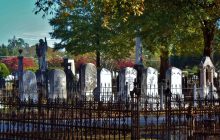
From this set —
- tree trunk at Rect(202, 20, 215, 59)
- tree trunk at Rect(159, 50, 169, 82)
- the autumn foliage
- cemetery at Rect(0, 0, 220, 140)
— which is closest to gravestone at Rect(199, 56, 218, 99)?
cemetery at Rect(0, 0, 220, 140)

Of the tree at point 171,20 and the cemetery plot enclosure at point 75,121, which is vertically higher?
the tree at point 171,20

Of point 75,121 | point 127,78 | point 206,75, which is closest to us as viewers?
point 75,121

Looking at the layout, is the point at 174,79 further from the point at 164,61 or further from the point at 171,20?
the point at 164,61

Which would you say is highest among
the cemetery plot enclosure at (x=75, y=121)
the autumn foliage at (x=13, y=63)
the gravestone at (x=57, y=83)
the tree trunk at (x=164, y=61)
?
the autumn foliage at (x=13, y=63)

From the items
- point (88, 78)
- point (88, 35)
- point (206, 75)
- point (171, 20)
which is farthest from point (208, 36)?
point (88, 35)

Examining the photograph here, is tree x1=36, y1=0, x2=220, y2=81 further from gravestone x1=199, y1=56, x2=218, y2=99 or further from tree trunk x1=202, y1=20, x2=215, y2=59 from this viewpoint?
gravestone x1=199, y1=56, x2=218, y2=99

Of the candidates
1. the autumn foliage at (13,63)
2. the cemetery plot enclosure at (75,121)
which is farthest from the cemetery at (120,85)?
the autumn foliage at (13,63)

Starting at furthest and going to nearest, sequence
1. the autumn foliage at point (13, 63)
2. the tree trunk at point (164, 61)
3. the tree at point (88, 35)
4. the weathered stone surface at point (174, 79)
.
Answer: the autumn foliage at point (13, 63) < the tree at point (88, 35) < the tree trunk at point (164, 61) < the weathered stone surface at point (174, 79)

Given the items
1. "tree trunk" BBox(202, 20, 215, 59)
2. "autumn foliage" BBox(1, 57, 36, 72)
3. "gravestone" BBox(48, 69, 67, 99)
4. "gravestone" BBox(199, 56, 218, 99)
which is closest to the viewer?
"gravestone" BBox(48, 69, 67, 99)

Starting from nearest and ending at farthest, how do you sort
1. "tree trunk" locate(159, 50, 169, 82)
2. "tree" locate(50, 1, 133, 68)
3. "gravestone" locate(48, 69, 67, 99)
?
"gravestone" locate(48, 69, 67, 99) → "tree trunk" locate(159, 50, 169, 82) → "tree" locate(50, 1, 133, 68)

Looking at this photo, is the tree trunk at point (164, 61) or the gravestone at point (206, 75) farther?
the tree trunk at point (164, 61)

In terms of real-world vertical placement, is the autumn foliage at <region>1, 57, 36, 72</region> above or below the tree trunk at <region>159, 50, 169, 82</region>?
above

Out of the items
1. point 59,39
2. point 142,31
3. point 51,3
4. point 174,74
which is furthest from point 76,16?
point 51,3

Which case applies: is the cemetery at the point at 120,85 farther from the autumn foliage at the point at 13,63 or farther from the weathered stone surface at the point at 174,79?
the autumn foliage at the point at 13,63
